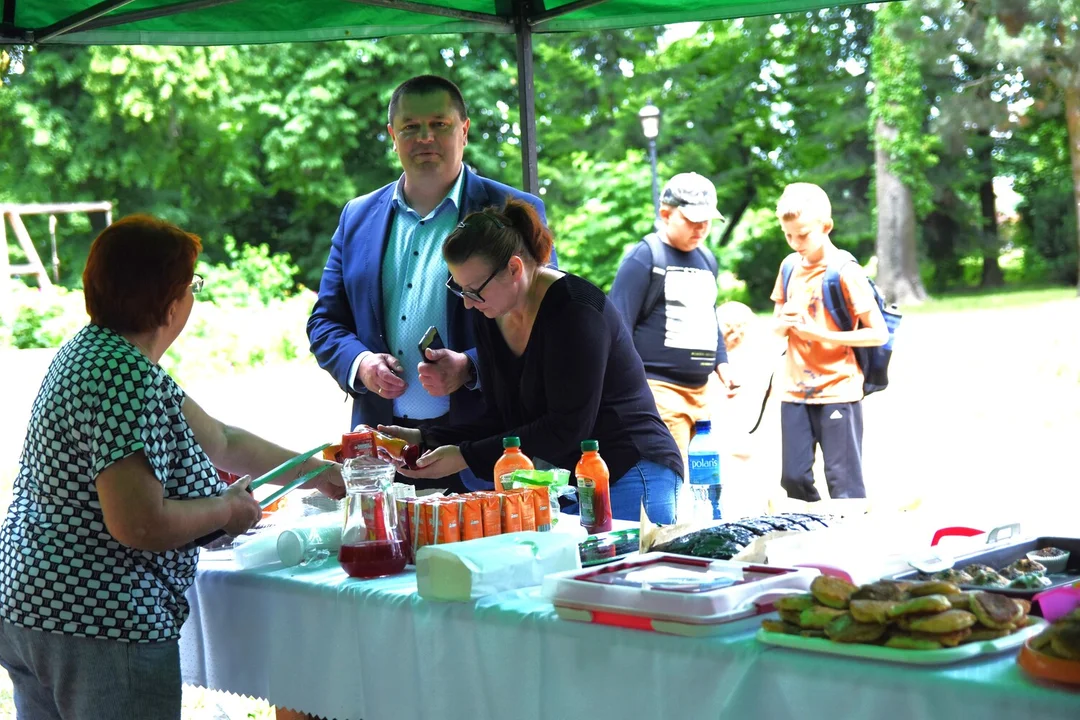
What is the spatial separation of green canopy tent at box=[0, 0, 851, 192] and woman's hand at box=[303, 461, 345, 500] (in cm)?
160

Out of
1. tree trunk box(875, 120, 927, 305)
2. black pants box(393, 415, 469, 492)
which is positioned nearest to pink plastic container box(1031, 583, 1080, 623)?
black pants box(393, 415, 469, 492)

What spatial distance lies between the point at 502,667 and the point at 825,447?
3.11m

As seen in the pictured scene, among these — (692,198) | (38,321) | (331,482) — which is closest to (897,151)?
(38,321)

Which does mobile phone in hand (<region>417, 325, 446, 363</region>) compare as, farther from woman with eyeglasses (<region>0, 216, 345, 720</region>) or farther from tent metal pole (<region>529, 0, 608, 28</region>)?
tent metal pole (<region>529, 0, 608, 28</region>)

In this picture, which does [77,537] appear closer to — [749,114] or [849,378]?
[849,378]

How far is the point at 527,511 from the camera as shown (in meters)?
2.22

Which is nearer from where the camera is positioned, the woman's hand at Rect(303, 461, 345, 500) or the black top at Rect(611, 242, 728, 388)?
the woman's hand at Rect(303, 461, 345, 500)

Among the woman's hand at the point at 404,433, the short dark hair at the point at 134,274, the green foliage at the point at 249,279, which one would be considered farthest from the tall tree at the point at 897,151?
the short dark hair at the point at 134,274

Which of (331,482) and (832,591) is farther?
(331,482)

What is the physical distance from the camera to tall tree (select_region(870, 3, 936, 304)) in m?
19.5

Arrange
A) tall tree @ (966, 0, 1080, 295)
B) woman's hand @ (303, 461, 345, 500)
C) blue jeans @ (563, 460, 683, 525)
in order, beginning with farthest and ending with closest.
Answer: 1. tall tree @ (966, 0, 1080, 295)
2. blue jeans @ (563, 460, 683, 525)
3. woman's hand @ (303, 461, 345, 500)

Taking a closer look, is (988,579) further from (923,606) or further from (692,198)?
(692,198)

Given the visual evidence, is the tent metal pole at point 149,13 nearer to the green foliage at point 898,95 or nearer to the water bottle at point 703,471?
the water bottle at point 703,471

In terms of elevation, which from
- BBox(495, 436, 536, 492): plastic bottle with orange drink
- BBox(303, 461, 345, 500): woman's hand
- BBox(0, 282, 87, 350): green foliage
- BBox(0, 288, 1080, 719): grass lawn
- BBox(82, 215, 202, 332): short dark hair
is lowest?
BBox(0, 288, 1080, 719): grass lawn
